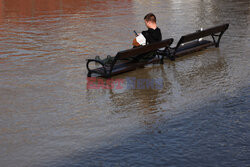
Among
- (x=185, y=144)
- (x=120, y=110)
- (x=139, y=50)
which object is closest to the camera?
(x=185, y=144)

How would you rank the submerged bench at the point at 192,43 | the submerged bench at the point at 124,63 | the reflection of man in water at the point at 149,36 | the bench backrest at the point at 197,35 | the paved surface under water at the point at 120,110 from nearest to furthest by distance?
the paved surface under water at the point at 120,110, the submerged bench at the point at 124,63, the reflection of man in water at the point at 149,36, the bench backrest at the point at 197,35, the submerged bench at the point at 192,43

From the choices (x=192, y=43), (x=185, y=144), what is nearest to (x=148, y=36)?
(x=192, y=43)

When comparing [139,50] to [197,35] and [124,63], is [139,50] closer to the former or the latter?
[124,63]

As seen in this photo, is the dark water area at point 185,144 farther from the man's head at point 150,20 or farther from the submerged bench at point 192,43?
the submerged bench at point 192,43

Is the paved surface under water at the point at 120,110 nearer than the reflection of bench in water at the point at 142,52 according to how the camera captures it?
Yes

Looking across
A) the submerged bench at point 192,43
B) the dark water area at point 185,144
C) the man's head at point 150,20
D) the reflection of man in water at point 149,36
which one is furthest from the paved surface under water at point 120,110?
the man's head at point 150,20

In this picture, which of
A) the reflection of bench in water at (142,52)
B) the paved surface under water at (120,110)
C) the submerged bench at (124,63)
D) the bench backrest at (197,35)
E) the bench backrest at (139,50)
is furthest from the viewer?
the bench backrest at (197,35)

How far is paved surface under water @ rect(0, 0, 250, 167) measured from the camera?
5.09 metres

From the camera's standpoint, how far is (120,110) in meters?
6.85

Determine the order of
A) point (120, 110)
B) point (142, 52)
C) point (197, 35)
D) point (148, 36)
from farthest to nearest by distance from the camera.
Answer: point (197, 35) < point (148, 36) < point (142, 52) < point (120, 110)

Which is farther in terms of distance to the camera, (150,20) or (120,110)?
(150,20)

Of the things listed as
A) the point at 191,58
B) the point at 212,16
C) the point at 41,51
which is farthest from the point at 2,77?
the point at 212,16

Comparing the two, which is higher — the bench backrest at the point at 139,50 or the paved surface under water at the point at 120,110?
the bench backrest at the point at 139,50

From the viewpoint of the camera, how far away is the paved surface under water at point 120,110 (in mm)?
5094
